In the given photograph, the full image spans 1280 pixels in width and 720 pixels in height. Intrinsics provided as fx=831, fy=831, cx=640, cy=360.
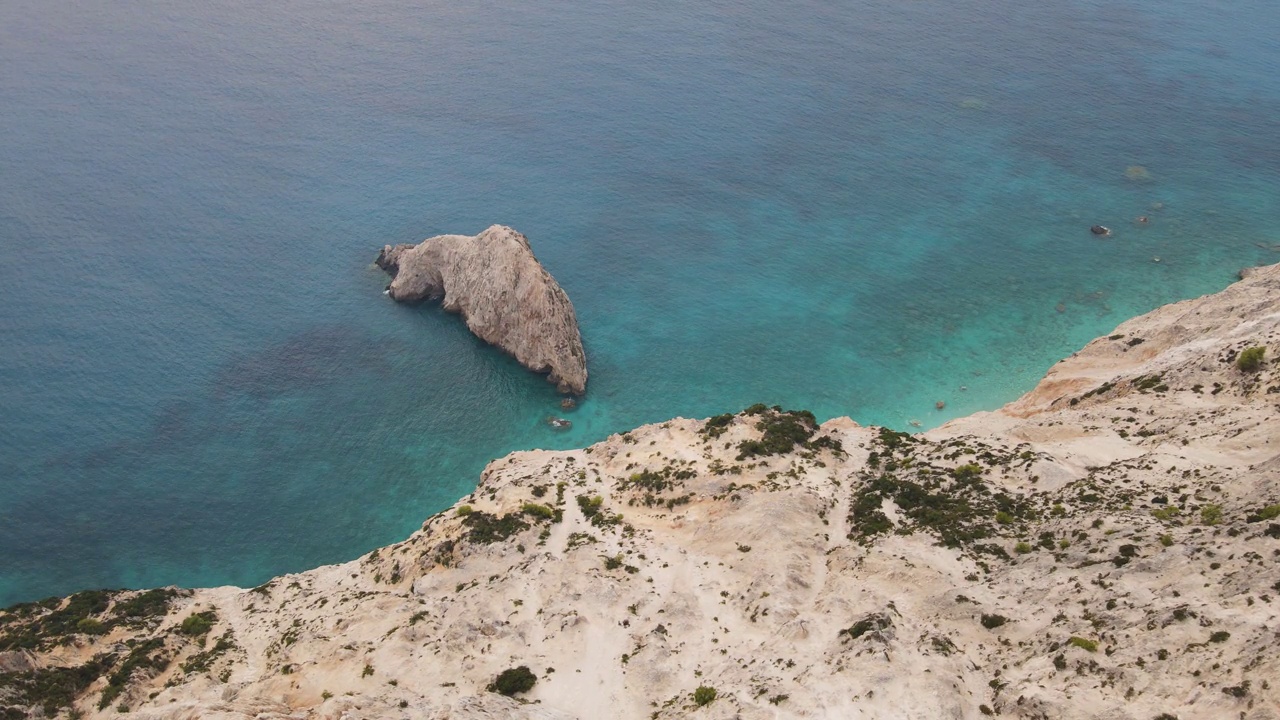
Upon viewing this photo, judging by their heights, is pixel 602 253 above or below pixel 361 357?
above

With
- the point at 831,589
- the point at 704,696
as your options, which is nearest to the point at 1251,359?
the point at 831,589

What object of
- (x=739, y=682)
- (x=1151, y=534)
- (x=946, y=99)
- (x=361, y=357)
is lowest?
(x=361, y=357)

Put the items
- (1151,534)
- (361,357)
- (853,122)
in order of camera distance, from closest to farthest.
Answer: (1151,534), (361,357), (853,122)

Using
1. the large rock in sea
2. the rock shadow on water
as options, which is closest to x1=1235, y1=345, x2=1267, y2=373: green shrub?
the large rock in sea

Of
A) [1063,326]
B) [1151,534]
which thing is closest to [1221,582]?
[1151,534]

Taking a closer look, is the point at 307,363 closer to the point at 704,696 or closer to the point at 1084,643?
the point at 704,696

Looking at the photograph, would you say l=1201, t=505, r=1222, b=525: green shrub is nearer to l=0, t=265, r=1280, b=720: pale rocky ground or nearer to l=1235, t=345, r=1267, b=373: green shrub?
l=0, t=265, r=1280, b=720: pale rocky ground

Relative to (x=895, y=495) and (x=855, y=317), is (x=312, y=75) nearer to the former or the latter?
(x=855, y=317)
